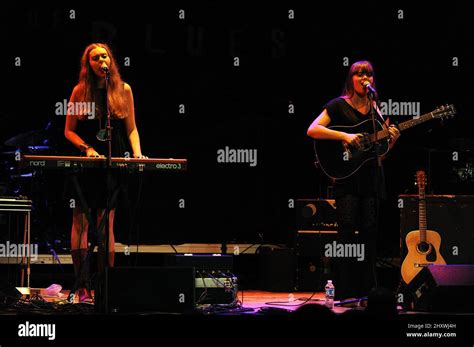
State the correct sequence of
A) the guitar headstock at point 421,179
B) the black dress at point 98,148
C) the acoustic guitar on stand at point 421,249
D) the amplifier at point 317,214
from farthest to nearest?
the amplifier at point 317,214 → the guitar headstock at point 421,179 → the acoustic guitar on stand at point 421,249 → the black dress at point 98,148

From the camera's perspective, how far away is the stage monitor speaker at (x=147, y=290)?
445cm

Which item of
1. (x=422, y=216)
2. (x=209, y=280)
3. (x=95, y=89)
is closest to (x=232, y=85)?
(x=422, y=216)

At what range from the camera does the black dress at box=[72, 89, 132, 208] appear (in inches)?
214

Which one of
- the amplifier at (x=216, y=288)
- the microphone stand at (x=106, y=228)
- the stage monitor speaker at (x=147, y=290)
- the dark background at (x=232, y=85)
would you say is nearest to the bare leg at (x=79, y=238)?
the microphone stand at (x=106, y=228)

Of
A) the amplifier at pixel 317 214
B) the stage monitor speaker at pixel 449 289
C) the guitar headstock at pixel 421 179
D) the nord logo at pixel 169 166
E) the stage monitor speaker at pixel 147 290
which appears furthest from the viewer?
the amplifier at pixel 317 214

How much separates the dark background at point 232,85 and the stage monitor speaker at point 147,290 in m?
4.19

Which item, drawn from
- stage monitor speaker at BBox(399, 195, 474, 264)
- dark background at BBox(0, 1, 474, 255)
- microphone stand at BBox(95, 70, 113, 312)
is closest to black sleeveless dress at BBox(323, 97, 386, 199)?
stage monitor speaker at BBox(399, 195, 474, 264)

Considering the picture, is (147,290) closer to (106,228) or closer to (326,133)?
(106,228)

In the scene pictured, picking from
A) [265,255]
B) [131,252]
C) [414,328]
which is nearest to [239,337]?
[414,328]

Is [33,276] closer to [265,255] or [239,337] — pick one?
[265,255]

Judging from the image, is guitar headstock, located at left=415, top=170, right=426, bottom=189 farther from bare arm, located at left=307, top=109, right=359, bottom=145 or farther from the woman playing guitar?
bare arm, located at left=307, top=109, right=359, bottom=145

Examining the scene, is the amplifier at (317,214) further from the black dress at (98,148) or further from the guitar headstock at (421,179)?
the black dress at (98,148)

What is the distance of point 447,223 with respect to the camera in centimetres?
697

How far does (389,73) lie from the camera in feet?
29.6
